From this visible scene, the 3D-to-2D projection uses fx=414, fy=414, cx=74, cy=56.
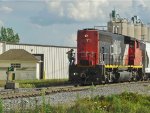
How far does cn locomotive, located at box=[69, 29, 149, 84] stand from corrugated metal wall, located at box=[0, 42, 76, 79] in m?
27.2

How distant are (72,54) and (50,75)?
96.7ft

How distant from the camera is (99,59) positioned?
1035 inches

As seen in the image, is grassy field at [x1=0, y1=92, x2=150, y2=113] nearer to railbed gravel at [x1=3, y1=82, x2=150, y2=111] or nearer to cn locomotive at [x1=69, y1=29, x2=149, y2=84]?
railbed gravel at [x1=3, y1=82, x2=150, y2=111]

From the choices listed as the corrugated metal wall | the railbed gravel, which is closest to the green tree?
the corrugated metal wall

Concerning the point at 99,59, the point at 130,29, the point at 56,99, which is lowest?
the point at 56,99

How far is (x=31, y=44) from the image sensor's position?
56.8m

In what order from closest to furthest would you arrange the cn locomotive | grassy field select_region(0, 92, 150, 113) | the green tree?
1. grassy field select_region(0, 92, 150, 113)
2. the cn locomotive
3. the green tree

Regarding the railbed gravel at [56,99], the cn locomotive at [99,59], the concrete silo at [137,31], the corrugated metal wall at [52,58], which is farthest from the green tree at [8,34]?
the railbed gravel at [56,99]

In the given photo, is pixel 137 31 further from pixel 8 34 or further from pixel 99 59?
pixel 99 59

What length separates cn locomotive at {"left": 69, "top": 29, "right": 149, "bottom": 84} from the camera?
84.5 ft

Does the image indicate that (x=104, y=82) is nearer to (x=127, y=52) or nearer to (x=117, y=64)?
(x=117, y=64)

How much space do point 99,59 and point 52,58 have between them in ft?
104

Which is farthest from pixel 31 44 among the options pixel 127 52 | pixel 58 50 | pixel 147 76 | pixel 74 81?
pixel 74 81


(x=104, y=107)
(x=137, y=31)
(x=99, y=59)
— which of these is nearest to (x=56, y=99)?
(x=104, y=107)
